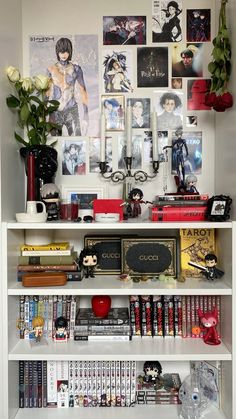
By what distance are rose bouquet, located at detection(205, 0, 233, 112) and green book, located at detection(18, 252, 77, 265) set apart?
28.2 inches

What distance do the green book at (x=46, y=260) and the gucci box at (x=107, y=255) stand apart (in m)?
0.10

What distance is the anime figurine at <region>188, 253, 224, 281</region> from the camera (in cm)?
142

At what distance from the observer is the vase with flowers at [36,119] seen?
146cm

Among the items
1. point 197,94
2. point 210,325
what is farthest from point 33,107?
point 210,325

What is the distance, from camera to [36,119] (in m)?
1.53

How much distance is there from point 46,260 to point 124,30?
90cm

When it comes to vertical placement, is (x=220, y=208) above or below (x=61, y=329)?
above

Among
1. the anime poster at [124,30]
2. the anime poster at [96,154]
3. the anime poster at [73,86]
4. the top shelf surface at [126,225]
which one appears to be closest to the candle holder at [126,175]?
the anime poster at [96,154]

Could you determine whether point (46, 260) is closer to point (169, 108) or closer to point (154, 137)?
point (154, 137)

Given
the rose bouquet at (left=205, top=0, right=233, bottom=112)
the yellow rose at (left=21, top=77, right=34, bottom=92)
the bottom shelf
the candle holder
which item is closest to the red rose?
the rose bouquet at (left=205, top=0, right=233, bottom=112)

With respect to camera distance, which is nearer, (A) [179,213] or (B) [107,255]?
(A) [179,213]

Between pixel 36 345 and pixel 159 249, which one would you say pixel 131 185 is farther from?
pixel 36 345

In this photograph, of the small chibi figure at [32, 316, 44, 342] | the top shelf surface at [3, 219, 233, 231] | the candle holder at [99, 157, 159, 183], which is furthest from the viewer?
the candle holder at [99, 157, 159, 183]

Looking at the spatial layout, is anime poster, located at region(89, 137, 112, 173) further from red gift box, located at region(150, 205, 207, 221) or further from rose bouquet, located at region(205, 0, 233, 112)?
rose bouquet, located at region(205, 0, 233, 112)
